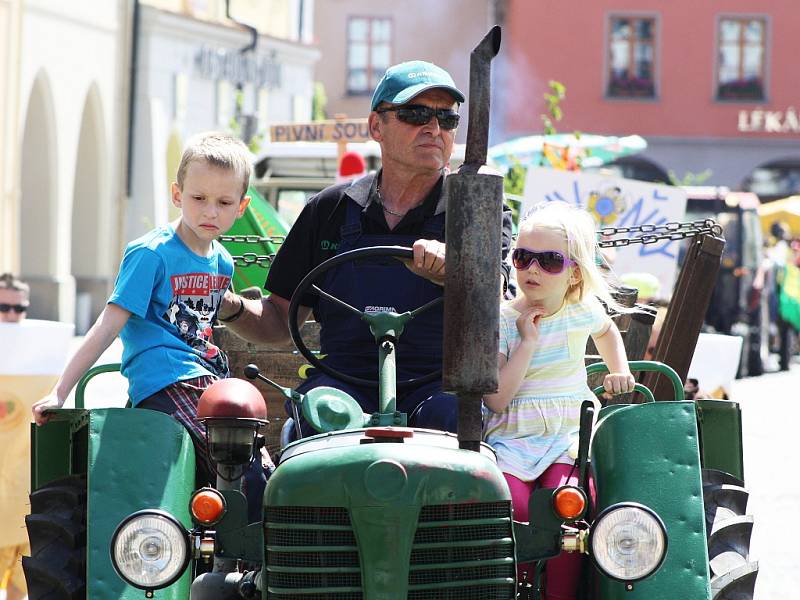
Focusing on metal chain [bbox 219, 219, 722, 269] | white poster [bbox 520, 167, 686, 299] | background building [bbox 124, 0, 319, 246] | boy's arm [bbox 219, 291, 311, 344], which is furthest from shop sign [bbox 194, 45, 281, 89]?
boy's arm [bbox 219, 291, 311, 344]

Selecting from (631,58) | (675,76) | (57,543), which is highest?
(631,58)

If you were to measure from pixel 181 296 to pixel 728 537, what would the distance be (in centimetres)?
173

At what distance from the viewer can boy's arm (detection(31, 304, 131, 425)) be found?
174 inches

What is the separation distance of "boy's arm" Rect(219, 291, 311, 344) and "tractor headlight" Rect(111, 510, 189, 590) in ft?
4.51

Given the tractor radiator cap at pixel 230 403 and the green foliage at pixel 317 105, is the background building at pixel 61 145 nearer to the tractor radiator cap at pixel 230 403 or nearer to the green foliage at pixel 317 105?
the green foliage at pixel 317 105

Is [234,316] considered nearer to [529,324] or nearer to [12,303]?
[529,324]

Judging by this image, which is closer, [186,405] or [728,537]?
[728,537]

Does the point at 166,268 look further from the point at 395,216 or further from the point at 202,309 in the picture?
the point at 395,216

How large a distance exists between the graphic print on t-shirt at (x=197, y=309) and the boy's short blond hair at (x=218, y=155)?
29 cm

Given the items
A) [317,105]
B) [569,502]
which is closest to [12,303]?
[569,502]

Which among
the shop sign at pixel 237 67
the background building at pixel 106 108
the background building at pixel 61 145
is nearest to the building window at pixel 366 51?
the background building at pixel 106 108

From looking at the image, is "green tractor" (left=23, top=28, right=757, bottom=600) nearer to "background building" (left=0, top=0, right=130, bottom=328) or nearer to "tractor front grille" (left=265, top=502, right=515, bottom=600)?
"tractor front grille" (left=265, top=502, right=515, bottom=600)

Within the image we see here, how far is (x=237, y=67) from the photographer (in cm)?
3044

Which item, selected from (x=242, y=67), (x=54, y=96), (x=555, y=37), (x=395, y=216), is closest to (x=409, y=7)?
(x=555, y=37)
